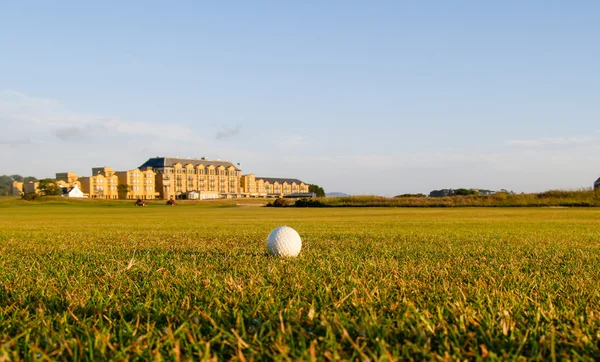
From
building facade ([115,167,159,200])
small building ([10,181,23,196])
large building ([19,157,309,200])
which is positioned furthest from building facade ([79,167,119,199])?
small building ([10,181,23,196])

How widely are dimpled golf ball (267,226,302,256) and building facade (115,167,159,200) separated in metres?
141

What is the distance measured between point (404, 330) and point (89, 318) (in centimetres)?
173

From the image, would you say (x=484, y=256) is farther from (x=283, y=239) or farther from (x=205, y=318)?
(x=205, y=318)

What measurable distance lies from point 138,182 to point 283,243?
146 metres

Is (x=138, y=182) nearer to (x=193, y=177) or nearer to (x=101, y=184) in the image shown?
(x=101, y=184)

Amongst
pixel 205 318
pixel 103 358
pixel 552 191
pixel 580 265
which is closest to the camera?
pixel 103 358

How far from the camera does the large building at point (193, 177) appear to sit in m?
151

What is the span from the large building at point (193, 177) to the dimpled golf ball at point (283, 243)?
140382 mm

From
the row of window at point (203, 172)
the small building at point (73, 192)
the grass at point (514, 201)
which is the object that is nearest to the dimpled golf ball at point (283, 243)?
the grass at point (514, 201)

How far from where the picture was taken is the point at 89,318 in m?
2.76

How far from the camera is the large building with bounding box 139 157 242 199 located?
496ft

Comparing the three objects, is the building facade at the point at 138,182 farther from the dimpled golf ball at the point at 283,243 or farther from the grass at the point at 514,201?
the dimpled golf ball at the point at 283,243

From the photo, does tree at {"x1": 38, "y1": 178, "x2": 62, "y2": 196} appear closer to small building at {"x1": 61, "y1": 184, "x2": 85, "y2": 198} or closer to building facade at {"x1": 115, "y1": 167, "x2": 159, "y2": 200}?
small building at {"x1": 61, "y1": 184, "x2": 85, "y2": 198}

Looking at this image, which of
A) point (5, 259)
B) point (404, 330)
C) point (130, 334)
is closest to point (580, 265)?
point (404, 330)
